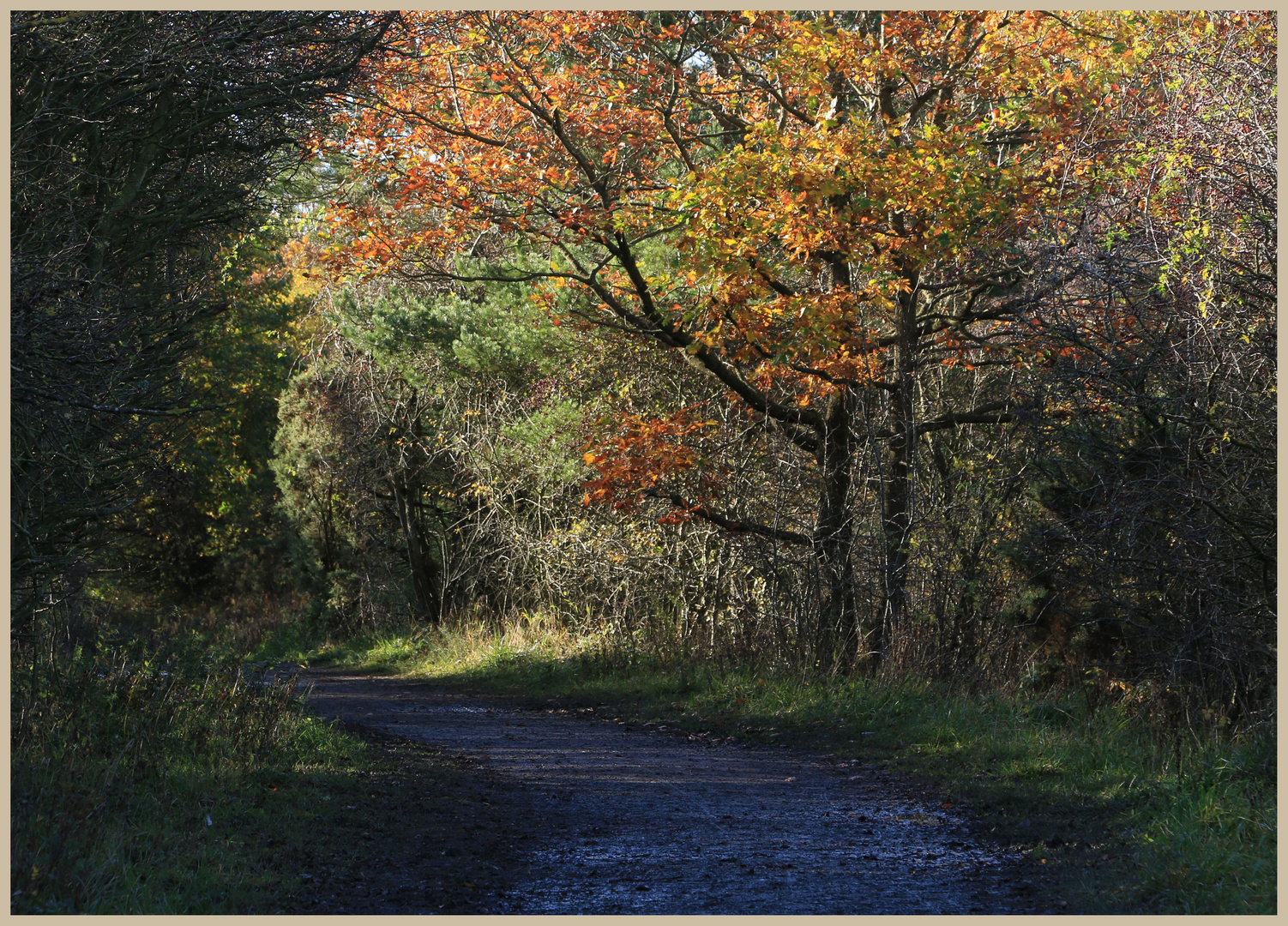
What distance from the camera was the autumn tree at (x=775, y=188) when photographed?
1156 centimetres

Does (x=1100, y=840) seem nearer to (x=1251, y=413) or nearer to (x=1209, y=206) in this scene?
(x=1251, y=413)

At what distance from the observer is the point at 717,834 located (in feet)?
23.0

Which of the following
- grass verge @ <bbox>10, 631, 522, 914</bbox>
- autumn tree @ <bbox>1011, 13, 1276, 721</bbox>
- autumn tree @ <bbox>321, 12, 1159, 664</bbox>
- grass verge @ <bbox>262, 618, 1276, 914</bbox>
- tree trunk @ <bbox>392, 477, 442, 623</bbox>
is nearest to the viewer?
grass verge @ <bbox>10, 631, 522, 914</bbox>

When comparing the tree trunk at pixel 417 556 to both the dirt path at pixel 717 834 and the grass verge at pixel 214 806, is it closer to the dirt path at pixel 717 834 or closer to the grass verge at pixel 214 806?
the dirt path at pixel 717 834

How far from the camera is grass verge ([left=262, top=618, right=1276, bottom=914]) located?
5668 millimetres

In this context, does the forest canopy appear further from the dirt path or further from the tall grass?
the dirt path

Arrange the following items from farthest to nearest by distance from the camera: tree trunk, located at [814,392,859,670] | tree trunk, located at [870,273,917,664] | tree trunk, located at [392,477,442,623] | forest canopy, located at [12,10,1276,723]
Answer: tree trunk, located at [392,477,442,623], tree trunk, located at [814,392,859,670], tree trunk, located at [870,273,917,664], forest canopy, located at [12,10,1276,723]

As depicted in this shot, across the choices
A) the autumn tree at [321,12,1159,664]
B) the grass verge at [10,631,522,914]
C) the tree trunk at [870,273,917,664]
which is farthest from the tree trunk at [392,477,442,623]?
the grass verge at [10,631,522,914]

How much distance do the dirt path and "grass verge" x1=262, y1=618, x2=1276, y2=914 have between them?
15.1 inches

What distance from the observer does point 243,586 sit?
2983 cm

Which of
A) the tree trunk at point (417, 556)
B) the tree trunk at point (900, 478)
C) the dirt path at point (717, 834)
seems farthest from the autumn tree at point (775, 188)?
the tree trunk at point (417, 556)

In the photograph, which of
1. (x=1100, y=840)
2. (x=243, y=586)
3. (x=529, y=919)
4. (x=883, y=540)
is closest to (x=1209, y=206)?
(x=1100, y=840)

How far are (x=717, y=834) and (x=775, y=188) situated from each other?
6.80 metres

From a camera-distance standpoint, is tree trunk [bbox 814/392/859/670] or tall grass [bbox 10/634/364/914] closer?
tall grass [bbox 10/634/364/914]
